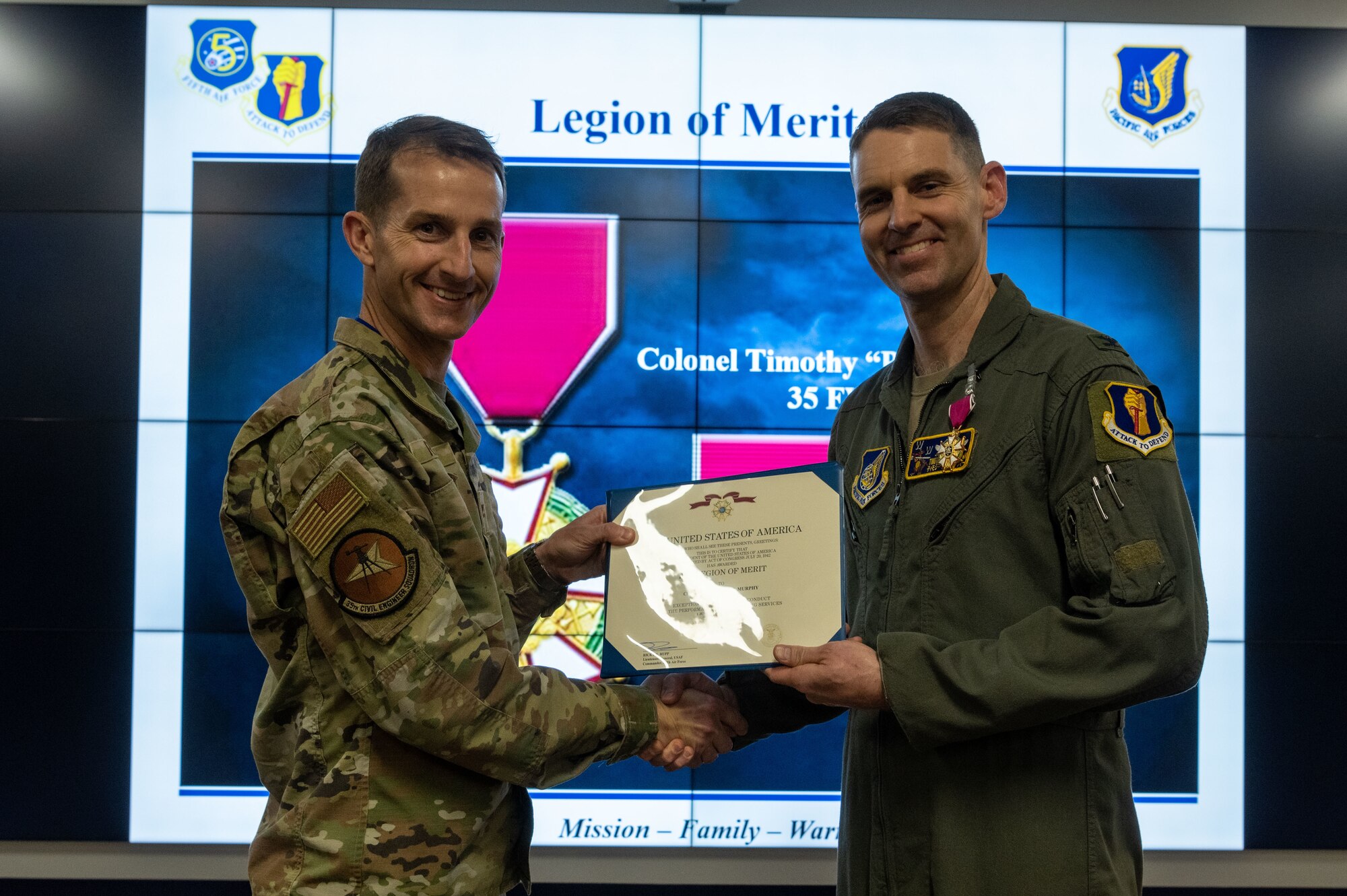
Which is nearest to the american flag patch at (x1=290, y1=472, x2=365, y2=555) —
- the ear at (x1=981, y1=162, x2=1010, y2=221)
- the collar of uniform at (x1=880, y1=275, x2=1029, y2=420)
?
the collar of uniform at (x1=880, y1=275, x2=1029, y2=420)

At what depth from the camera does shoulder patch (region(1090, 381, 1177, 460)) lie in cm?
156

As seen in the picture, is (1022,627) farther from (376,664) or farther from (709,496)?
(376,664)

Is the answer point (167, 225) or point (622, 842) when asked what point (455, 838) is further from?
point (167, 225)

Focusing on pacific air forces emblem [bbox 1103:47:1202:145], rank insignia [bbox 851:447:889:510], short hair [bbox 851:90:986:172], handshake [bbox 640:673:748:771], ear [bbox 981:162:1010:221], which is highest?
Result: pacific air forces emblem [bbox 1103:47:1202:145]

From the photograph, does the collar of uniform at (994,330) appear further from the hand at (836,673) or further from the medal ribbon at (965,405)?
the hand at (836,673)

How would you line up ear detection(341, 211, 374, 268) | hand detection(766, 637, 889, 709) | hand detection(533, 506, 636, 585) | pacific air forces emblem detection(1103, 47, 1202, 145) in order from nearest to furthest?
hand detection(766, 637, 889, 709) < ear detection(341, 211, 374, 268) < hand detection(533, 506, 636, 585) < pacific air forces emblem detection(1103, 47, 1202, 145)

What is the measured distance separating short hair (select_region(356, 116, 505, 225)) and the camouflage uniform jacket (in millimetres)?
307

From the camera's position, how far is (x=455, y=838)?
5.23 feet

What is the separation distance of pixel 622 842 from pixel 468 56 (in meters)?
3.37

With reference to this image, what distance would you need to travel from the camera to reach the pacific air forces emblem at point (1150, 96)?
397cm

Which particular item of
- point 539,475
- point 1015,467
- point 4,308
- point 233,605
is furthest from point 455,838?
point 4,308

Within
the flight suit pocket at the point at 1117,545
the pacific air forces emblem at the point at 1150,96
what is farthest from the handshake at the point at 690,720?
the pacific air forces emblem at the point at 1150,96

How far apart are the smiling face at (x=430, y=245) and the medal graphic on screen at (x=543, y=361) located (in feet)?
6.73

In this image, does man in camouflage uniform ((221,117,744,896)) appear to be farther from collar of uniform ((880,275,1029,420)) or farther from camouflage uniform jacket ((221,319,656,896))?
collar of uniform ((880,275,1029,420))
